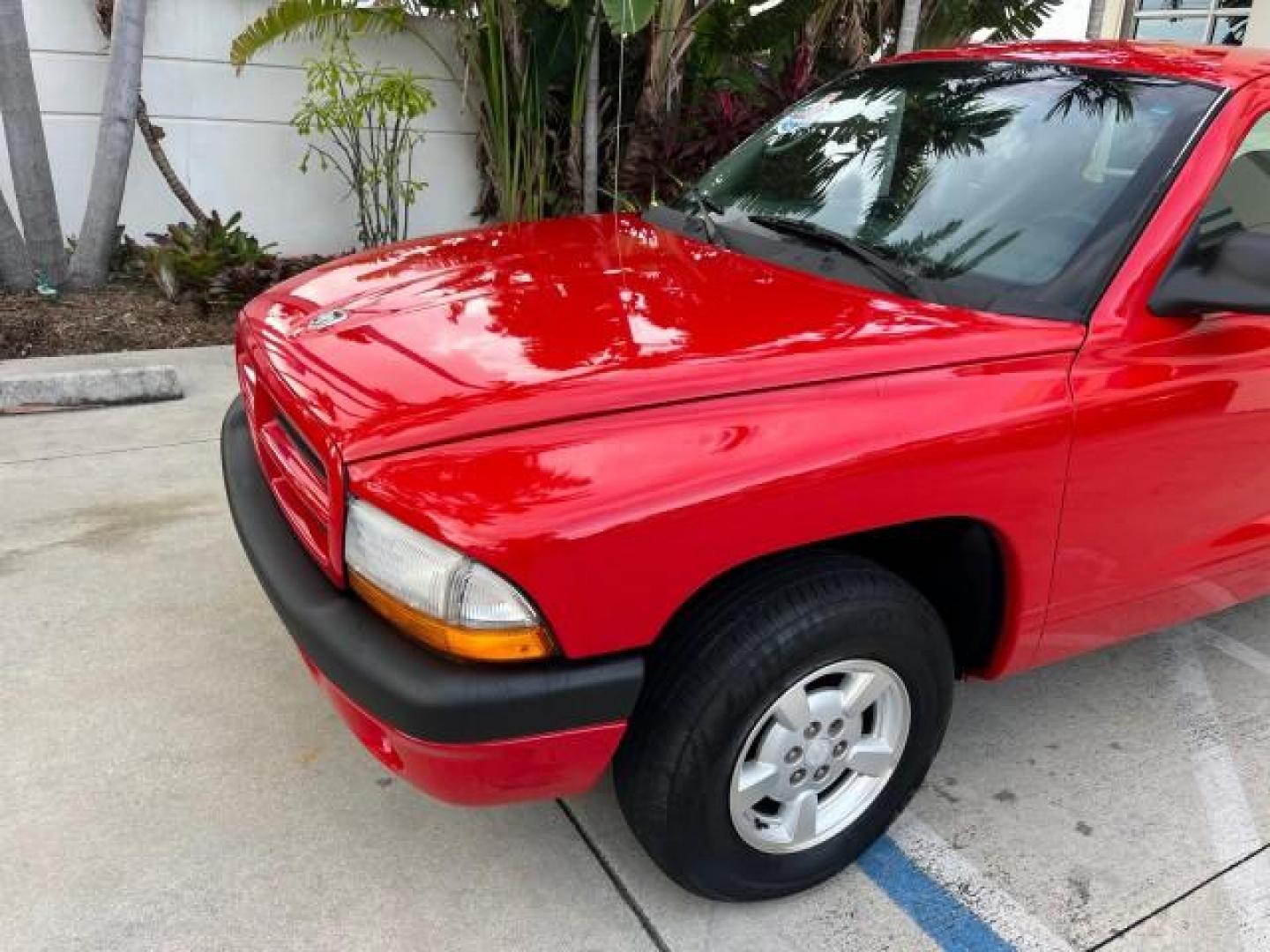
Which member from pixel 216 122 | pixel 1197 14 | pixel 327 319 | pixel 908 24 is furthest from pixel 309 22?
pixel 1197 14

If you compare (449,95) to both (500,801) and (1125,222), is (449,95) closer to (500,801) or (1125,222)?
(1125,222)

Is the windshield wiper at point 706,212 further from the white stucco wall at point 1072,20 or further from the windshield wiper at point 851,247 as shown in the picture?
the white stucco wall at point 1072,20

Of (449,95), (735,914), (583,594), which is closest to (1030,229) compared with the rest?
(583,594)

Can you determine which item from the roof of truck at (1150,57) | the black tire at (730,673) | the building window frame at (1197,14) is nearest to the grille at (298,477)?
the black tire at (730,673)

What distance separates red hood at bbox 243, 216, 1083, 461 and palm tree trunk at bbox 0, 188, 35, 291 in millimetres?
3876

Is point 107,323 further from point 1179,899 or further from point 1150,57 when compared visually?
point 1179,899

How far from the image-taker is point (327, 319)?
2469mm

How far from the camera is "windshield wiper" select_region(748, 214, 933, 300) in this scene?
242cm

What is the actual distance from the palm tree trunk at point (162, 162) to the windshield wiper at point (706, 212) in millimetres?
4435

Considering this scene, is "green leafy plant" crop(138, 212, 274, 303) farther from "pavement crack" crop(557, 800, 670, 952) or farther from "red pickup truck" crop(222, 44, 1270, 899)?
"pavement crack" crop(557, 800, 670, 952)

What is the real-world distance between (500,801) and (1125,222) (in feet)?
6.05

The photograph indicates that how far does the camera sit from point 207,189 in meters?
6.96

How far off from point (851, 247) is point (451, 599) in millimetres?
1455

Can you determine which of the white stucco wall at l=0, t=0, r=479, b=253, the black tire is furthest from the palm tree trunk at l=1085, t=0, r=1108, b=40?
the black tire
